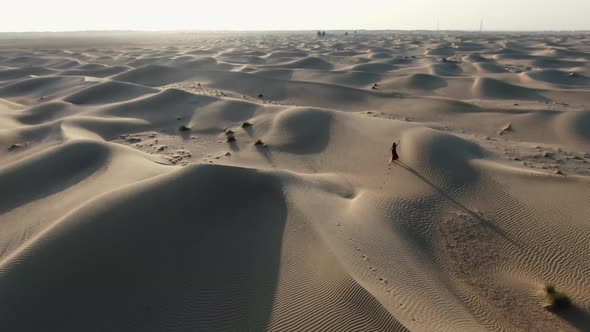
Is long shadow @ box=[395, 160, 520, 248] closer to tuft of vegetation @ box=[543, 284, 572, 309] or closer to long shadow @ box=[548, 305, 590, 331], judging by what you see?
tuft of vegetation @ box=[543, 284, 572, 309]

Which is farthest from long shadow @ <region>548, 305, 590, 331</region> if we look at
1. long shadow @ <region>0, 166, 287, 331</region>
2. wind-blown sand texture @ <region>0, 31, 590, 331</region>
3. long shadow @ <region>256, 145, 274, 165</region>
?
long shadow @ <region>256, 145, 274, 165</region>

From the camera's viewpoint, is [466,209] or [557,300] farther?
[466,209]

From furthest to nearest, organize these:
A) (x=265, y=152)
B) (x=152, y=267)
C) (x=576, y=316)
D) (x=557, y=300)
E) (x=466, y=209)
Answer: (x=265, y=152)
(x=466, y=209)
(x=152, y=267)
(x=557, y=300)
(x=576, y=316)

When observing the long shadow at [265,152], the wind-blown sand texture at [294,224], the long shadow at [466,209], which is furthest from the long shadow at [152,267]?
the long shadow at [466,209]

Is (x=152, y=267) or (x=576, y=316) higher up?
(x=152, y=267)

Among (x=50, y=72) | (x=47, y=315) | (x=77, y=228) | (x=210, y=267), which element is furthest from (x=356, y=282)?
(x=50, y=72)

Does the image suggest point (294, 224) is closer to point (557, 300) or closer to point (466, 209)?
point (466, 209)

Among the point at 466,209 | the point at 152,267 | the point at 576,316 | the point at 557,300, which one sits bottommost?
the point at 576,316

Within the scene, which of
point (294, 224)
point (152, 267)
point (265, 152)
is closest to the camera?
point (152, 267)

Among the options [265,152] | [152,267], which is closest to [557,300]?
[152,267]

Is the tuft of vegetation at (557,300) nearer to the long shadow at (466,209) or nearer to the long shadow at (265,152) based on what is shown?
the long shadow at (466,209)
